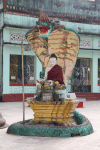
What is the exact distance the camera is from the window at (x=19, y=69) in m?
16.2

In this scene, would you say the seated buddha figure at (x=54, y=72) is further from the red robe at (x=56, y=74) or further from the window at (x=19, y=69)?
the window at (x=19, y=69)

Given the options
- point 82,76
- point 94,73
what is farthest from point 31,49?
point 94,73

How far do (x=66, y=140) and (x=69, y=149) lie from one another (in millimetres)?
653

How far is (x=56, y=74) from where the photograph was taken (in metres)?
6.66

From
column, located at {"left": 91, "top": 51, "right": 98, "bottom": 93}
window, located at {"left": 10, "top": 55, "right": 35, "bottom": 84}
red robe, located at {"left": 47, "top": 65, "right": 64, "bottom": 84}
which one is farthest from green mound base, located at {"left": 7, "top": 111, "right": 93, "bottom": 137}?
column, located at {"left": 91, "top": 51, "right": 98, "bottom": 93}

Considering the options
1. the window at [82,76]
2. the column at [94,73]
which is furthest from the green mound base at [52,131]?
the column at [94,73]

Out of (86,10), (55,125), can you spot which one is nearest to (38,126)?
(55,125)

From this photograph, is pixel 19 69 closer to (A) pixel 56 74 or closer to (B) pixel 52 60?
(B) pixel 52 60

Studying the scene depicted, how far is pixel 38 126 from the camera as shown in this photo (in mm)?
6012

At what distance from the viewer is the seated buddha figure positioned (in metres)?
6.66

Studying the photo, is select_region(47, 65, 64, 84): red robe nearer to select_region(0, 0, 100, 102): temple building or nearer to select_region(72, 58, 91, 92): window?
select_region(0, 0, 100, 102): temple building

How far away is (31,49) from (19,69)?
1549 millimetres

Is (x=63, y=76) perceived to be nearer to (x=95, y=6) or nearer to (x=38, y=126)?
(x=38, y=126)

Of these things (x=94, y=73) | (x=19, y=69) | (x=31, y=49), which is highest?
(x=31, y=49)
